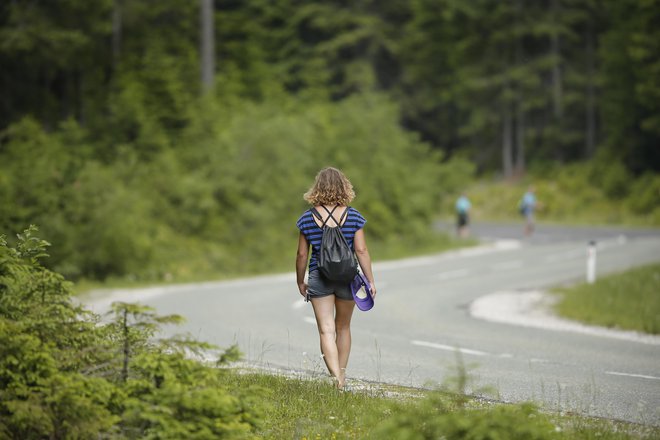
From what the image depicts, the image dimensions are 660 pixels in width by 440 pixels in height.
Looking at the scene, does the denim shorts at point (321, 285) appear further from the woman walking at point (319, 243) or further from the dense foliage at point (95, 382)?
the dense foliage at point (95, 382)

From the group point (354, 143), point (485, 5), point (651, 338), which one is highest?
point (485, 5)

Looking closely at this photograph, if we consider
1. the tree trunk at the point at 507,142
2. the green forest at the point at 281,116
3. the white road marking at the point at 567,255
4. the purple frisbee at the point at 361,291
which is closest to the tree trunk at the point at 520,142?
the green forest at the point at 281,116

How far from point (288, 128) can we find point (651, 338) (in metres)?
15.8

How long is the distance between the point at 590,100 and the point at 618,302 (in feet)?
122

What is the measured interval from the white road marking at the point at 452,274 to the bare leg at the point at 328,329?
13608 millimetres

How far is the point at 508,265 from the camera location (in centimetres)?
2378

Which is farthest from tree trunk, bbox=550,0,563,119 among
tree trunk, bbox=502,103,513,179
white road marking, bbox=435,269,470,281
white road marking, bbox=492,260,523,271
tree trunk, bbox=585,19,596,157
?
white road marking, bbox=435,269,470,281

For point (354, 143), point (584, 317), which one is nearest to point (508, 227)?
point (354, 143)

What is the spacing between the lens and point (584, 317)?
47.7 feet

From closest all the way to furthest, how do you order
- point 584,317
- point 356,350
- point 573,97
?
point 356,350, point 584,317, point 573,97

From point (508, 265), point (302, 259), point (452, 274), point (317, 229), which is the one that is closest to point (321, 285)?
point (302, 259)

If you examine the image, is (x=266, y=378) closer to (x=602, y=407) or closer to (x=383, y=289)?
(x=602, y=407)

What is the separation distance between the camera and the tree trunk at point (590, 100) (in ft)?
165

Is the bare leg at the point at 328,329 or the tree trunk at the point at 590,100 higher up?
the tree trunk at the point at 590,100
